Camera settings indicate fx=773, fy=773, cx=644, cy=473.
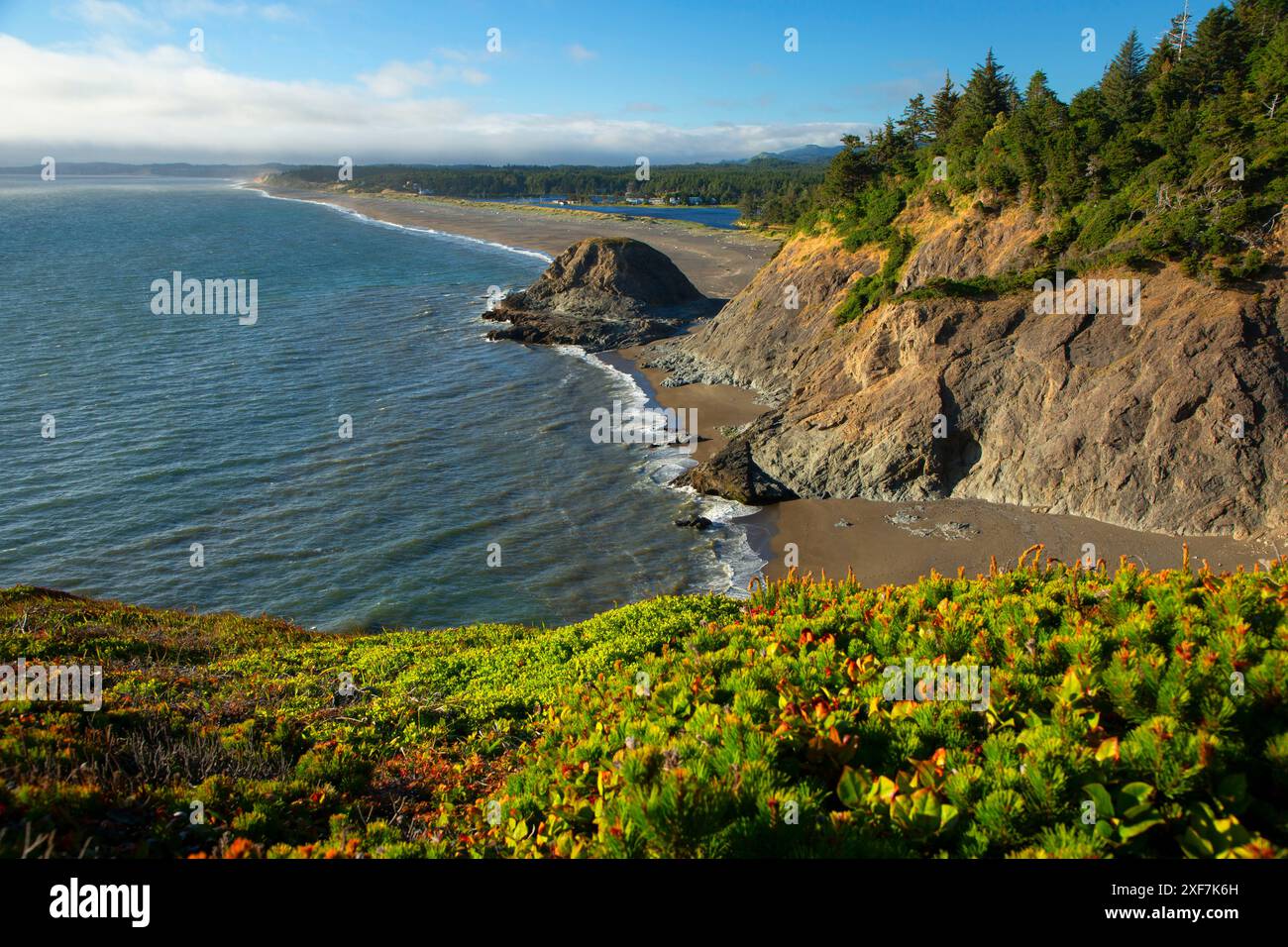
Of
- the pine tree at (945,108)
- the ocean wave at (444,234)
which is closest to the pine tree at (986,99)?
the pine tree at (945,108)

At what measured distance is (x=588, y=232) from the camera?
11488cm

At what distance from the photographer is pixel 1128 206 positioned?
2650cm

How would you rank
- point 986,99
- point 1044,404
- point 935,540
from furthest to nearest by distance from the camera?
1. point 986,99
2. point 1044,404
3. point 935,540

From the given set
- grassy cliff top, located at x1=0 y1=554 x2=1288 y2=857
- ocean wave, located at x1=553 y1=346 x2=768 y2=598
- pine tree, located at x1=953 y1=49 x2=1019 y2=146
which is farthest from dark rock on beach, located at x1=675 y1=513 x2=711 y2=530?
pine tree, located at x1=953 y1=49 x2=1019 y2=146

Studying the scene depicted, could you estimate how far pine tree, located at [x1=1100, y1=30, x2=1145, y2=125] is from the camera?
107ft

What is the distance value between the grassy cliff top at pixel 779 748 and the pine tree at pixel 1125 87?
107 ft

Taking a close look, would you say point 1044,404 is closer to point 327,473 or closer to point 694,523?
point 694,523

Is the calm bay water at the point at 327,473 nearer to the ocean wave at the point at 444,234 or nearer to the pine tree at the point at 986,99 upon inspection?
the pine tree at the point at 986,99

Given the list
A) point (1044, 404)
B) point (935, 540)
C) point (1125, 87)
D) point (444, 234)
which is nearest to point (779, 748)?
point (935, 540)

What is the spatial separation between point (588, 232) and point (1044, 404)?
98462mm

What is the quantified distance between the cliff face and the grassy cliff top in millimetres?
Result: 17637

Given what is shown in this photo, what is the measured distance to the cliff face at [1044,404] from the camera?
21.8m

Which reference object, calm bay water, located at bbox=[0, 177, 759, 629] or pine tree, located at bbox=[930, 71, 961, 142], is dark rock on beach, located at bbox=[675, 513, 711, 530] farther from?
pine tree, located at bbox=[930, 71, 961, 142]
